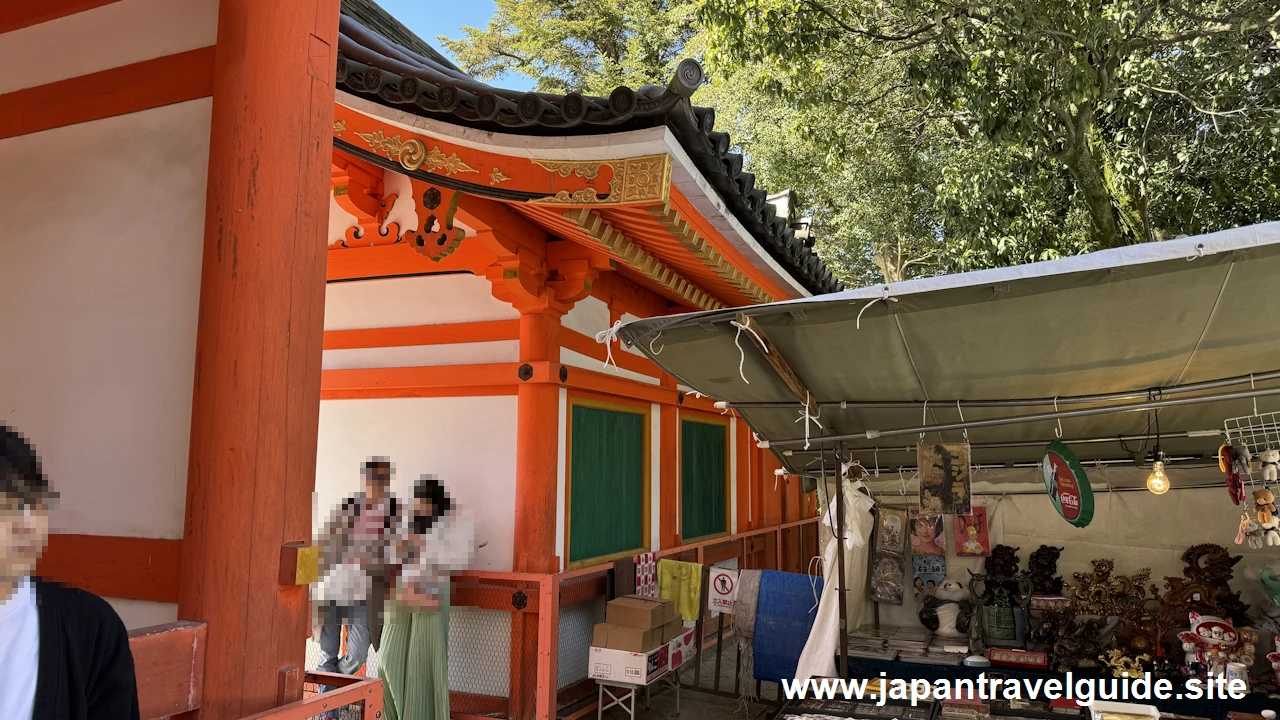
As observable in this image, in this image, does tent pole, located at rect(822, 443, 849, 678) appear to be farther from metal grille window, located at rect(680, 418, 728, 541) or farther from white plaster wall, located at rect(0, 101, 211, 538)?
metal grille window, located at rect(680, 418, 728, 541)

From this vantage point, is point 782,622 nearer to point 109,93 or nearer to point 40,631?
point 40,631

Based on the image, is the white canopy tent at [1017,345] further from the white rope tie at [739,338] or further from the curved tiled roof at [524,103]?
the curved tiled roof at [524,103]

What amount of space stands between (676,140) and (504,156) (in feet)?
3.44

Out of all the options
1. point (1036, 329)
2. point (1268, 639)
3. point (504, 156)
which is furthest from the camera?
point (1268, 639)

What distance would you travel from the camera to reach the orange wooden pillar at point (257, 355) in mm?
1955

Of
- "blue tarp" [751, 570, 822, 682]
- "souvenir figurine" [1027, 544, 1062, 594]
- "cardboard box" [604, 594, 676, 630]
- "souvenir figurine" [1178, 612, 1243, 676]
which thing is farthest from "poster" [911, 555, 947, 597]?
"cardboard box" [604, 594, 676, 630]

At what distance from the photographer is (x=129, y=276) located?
2248mm

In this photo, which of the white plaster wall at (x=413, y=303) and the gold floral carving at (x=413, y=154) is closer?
the gold floral carving at (x=413, y=154)

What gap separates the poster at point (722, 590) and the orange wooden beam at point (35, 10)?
5.30 m

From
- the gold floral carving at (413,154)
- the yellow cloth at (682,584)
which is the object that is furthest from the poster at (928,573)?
the gold floral carving at (413,154)

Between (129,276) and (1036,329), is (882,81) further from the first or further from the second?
(129,276)

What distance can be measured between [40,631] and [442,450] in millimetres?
4575

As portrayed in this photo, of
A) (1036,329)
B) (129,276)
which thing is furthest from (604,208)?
(129,276)

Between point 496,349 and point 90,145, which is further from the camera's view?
point 496,349
